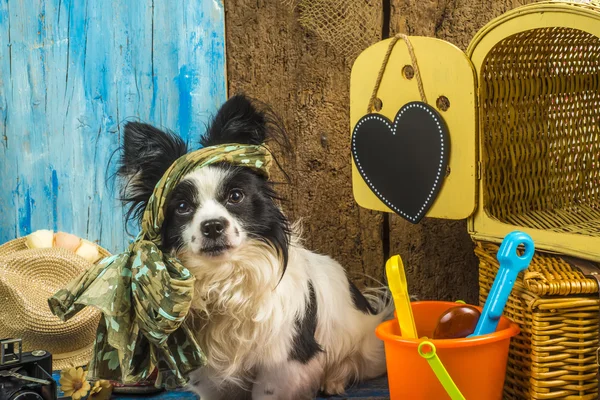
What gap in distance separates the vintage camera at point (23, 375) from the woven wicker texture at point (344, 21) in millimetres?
1050

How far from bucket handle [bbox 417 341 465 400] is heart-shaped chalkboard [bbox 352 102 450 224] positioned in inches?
16.9

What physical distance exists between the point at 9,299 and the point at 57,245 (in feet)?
0.64

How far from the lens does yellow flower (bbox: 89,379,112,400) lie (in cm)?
154

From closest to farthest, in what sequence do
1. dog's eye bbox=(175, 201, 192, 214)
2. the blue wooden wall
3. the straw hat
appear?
dog's eye bbox=(175, 201, 192, 214)
the straw hat
the blue wooden wall

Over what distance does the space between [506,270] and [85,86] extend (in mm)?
1177

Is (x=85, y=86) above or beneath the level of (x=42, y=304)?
above

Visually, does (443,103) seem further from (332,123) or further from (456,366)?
(456,366)

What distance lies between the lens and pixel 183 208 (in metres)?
1.36

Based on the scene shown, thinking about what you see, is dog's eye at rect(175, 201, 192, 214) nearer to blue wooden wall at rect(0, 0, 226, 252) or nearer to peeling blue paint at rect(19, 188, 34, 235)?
blue wooden wall at rect(0, 0, 226, 252)

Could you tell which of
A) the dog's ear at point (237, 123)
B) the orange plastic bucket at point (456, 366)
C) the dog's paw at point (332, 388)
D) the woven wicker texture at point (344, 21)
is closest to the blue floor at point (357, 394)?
the dog's paw at point (332, 388)

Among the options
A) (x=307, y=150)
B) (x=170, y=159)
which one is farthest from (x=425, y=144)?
(x=170, y=159)

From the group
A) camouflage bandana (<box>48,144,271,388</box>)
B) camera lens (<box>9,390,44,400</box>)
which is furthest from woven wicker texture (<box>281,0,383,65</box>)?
camera lens (<box>9,390,44,400</box>)

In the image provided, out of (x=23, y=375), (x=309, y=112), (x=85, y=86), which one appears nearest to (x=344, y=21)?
(x=309, y=112)

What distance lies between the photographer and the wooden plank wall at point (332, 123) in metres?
1.87
